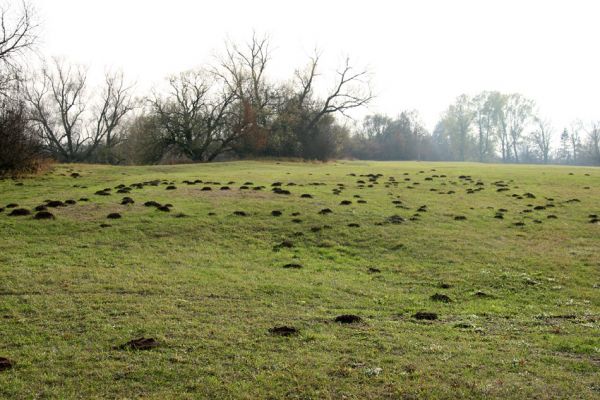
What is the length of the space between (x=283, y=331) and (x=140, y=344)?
7.62 ft

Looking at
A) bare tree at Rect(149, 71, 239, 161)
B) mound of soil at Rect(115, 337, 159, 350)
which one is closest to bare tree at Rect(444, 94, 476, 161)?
bare tree at Rect(149, 71, 239, 161)

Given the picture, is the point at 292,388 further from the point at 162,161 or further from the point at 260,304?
the point at 162,161

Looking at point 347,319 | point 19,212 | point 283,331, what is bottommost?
point 347,319

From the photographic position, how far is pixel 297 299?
37.8ft

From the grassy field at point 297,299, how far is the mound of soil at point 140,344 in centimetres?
9

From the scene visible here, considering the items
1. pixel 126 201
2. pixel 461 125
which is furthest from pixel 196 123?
pixel 461 125

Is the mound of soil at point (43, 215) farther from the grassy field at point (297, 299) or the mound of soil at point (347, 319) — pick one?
the mound of soil at point (347, 319)

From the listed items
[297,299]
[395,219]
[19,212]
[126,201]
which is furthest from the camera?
[126,201]

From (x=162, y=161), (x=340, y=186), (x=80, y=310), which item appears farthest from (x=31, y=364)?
(x=162, y=161)

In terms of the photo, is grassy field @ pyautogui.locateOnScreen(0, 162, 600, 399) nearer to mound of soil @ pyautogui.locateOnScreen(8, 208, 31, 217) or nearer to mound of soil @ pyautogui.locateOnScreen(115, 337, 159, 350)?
mound of soil @ pyautogui.locateOnScreen(115, 337, 159, 350)

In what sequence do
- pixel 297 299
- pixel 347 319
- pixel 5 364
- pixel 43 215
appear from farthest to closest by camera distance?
pixel 43 215 < pixel 297 299 < pixel 347 319 < pixel 5 364

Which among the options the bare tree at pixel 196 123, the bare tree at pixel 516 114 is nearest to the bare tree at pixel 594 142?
the bare tree at pixel 516 114

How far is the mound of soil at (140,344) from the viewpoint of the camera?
26.1 ft

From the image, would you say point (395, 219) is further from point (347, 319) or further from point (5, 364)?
point (5, 364)
